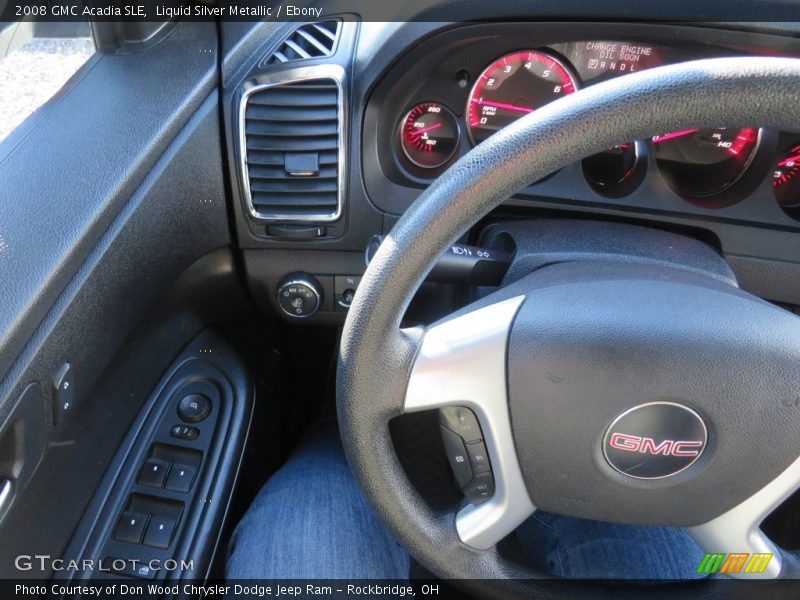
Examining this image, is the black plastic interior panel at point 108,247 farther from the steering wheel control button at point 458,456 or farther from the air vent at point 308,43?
the steering wheel control button at point 458,456

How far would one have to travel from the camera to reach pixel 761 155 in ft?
3.73

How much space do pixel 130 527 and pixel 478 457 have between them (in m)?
0.60

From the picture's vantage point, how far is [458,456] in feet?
2.60

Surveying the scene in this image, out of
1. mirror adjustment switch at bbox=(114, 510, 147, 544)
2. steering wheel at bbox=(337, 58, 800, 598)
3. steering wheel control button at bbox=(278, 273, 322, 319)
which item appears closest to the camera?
steering wheel at bbox=(337, 58, 800, 598)

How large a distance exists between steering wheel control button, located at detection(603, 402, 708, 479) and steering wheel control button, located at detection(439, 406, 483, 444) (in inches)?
5.4

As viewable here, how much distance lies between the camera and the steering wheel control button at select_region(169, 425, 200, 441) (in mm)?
1193

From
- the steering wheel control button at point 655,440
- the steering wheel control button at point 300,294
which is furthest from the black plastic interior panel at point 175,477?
the steering wheel control button at point 655,440

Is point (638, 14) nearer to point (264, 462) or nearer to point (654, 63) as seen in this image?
point (654, 63)

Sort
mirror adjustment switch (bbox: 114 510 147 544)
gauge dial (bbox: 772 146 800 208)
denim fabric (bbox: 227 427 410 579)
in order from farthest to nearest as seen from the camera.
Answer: gauge dial (bbox: 772 146 800 208)
mirror adjustment switch (bbox: 114 510 147 544)
denim fabric (bbox: 227 427 410 579)

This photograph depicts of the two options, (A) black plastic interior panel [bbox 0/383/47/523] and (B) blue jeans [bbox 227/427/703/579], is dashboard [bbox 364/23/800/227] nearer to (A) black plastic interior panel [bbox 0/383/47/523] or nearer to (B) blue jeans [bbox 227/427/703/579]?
(B) blue jeans [bbox 227/427/703/579]

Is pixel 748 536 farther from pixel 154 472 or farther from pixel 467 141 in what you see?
pixel 154 472

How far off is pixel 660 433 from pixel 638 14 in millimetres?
621

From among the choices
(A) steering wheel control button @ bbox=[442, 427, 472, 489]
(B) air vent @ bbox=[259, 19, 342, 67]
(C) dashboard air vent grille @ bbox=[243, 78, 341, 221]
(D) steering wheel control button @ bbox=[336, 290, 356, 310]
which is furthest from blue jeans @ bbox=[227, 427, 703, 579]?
(B) air vent @ bbox=[259, 19, 342, 67]

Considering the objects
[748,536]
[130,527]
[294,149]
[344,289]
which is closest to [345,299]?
[344,289]
